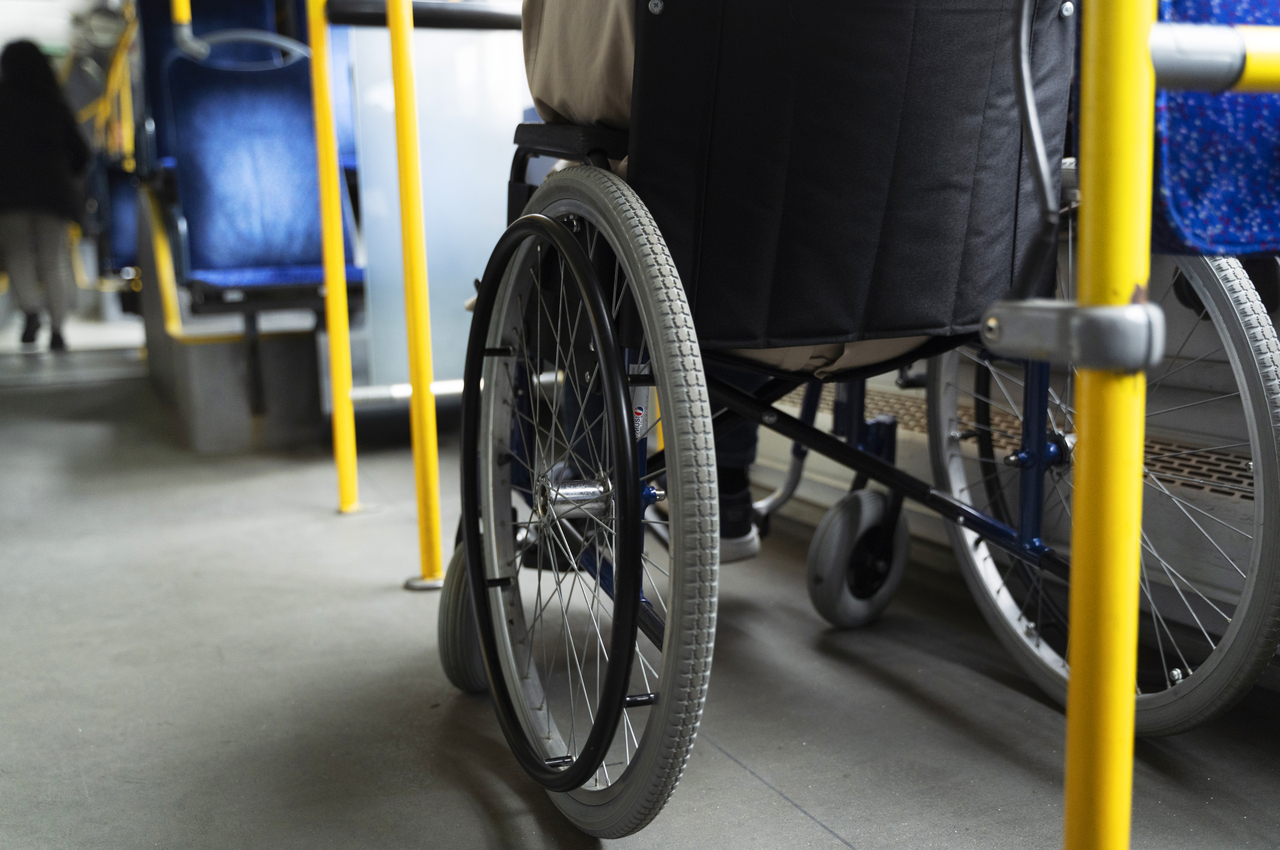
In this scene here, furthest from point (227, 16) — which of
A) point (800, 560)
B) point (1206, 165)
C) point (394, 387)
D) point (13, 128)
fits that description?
point (1206, 165)

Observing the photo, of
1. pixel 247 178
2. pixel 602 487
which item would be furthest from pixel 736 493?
pixel 247 178

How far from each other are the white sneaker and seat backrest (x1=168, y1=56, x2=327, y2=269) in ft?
7.56

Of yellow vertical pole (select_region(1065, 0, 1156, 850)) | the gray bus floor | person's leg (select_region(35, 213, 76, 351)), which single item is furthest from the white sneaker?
person's leg (select_region(35, 213, 76, 351))

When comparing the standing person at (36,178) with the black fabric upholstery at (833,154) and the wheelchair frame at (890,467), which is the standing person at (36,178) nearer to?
the wheelchair frame at (890,467)

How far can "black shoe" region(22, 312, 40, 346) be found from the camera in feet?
18.4

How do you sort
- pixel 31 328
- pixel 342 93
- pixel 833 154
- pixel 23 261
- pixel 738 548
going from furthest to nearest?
pixel 31 328 < pixel 23 261 < pixel 342 93 < pixel 738 548 < pixel 833 154

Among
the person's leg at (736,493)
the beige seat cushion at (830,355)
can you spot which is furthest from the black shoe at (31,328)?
the beige seat cushion at (830,355)

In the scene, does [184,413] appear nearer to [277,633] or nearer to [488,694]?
[277,633]

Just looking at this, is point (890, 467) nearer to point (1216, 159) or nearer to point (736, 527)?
point (736, 527)

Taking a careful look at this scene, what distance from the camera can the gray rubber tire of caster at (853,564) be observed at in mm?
1585

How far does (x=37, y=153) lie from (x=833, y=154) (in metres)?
5.22

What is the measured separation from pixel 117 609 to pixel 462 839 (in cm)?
108

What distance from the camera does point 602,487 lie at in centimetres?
105

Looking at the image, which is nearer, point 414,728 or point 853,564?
point 414,728
